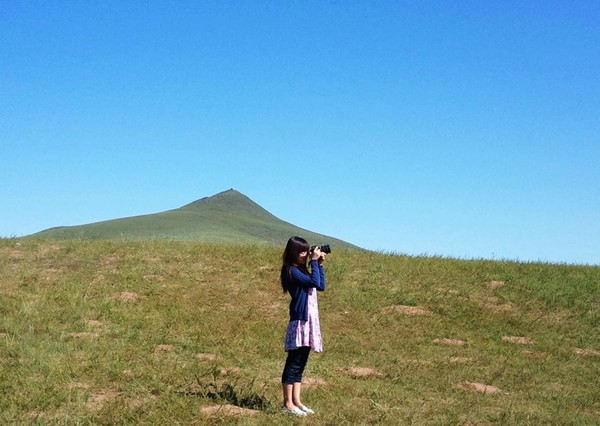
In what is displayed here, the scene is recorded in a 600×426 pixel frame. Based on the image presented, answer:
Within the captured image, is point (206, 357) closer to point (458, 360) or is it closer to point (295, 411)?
point (295, 411)

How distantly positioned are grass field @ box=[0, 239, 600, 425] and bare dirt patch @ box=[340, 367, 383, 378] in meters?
0.04

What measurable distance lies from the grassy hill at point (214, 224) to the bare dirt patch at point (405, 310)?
165 ft

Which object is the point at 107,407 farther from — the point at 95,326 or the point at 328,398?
the point at 95,326

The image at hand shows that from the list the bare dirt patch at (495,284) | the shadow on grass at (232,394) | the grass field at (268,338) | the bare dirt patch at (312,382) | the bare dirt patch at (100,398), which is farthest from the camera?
the bare dirt patch at (495,284)

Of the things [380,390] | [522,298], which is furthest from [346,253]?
[380,390]

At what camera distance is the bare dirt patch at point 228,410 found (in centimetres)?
880

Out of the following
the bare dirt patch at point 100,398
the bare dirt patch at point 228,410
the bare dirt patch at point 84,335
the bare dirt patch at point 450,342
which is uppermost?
the bare dirt patch at point 450,342

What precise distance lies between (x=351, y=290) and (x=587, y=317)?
655 cm

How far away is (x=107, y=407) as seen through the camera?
8.95 m

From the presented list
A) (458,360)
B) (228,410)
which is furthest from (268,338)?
(228,410)

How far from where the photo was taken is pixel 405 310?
17797 millimetres

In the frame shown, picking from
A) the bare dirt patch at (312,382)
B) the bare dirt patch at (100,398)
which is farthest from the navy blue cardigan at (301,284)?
the bare dirt patch at (100,398)

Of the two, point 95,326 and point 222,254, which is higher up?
point 222,254

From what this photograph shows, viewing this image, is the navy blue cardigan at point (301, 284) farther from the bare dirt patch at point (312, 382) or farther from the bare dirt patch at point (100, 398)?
the bare dirt patch at point (100, 398)
